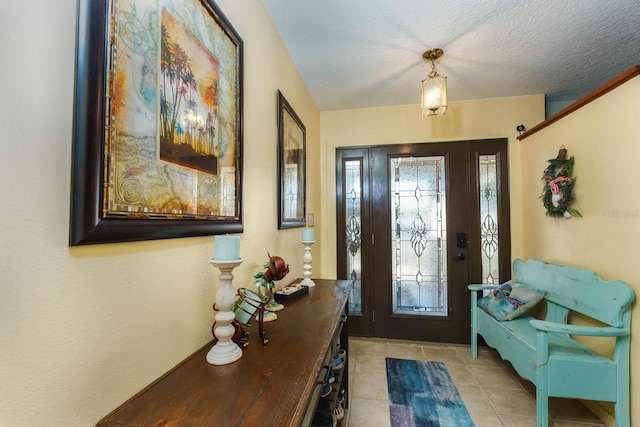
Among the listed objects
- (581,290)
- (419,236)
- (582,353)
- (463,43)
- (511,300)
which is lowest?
(582,353)

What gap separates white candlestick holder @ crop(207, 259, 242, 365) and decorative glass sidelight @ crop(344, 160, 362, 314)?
2.29 meters

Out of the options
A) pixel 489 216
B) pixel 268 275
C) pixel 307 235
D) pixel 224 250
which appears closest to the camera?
pixel 224 250

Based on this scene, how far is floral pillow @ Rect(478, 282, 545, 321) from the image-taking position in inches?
85.3

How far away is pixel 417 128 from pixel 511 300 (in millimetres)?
1839

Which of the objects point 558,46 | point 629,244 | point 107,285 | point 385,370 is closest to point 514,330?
point 629,244

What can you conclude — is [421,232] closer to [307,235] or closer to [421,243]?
[421,243]

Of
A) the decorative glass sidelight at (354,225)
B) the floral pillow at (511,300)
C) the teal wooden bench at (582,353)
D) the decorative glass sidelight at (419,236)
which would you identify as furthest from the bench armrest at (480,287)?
the decorative glass sidelight at (354,225)

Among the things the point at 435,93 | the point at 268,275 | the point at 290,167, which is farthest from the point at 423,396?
the point at 435,93

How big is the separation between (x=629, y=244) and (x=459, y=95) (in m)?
1.85

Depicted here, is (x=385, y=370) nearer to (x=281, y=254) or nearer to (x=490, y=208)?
(x=281, y=254)

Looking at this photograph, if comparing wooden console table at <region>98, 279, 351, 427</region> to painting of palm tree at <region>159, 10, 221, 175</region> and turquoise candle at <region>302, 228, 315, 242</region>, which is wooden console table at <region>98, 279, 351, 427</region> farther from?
turquoise candle at <region>302, 228, 315, 242</region>

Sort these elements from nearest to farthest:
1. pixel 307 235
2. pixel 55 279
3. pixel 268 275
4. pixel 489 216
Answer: pixel 55 279
pixel 268 275
pixel 307 235
pixel 489 216

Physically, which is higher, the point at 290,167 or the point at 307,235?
the point at 290,167

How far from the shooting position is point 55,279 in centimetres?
56
